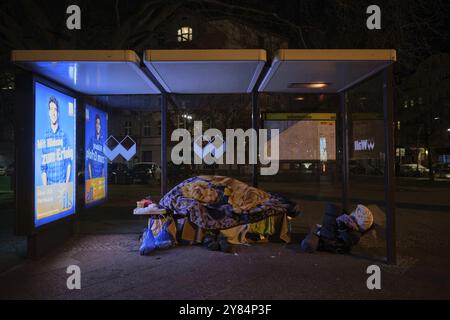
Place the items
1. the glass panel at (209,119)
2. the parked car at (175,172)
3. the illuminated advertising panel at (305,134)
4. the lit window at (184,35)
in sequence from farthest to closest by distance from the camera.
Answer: the parked car at (175,172) → the lit window at (184,35) → the glass panel at (209,119) → the illuminated advertising panel at (305,134)

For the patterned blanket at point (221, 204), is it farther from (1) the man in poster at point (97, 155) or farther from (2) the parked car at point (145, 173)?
(2) the parked car at point (145, 173)

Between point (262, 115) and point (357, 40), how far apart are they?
3.38 m

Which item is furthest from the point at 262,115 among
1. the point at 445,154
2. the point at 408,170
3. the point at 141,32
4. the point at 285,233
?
the point at 445,154

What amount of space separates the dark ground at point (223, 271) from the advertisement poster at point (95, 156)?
1.01 meters

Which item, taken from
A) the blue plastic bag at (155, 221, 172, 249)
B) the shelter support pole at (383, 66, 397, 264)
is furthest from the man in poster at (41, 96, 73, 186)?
the shelter support pole at (383, 66, 397, 264)

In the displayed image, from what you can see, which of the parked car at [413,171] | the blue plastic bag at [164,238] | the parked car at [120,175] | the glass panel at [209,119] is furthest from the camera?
the parked car at [413,171]

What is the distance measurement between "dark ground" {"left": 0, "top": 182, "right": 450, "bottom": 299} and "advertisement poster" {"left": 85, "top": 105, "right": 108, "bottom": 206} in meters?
1.01

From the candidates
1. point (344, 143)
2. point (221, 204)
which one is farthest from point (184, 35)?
point (221, 204)

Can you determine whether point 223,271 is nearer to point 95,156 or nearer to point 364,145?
point 364,145

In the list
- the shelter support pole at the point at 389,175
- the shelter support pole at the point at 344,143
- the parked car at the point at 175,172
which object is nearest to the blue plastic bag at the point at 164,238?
the shelter support pole at the point at 389,175

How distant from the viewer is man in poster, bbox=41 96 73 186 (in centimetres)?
598

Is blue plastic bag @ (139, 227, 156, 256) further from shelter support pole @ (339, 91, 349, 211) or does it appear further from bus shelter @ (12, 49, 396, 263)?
shelter support pole @ (339, 91, 349, 211)

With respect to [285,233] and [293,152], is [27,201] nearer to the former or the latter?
[285,233]

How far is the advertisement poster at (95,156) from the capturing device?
772 centimetres
